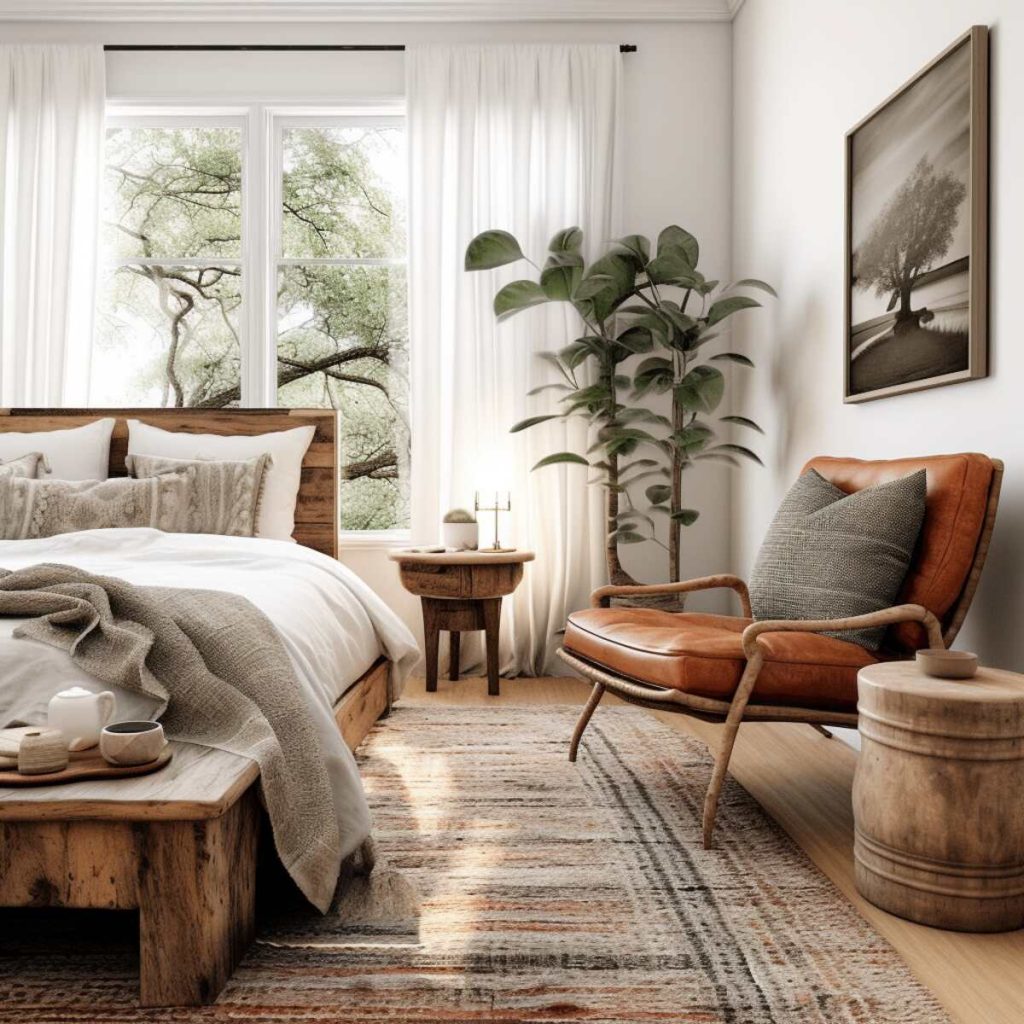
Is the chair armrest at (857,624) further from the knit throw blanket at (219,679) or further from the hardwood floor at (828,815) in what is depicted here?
the knit throw blanket at (219,679)

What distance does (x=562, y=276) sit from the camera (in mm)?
3967

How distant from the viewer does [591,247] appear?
4402 mm

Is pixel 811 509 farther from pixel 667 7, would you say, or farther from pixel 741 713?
pixel 667 7

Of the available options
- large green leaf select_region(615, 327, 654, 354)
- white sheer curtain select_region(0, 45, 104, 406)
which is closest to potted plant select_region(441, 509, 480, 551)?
large green leaf select_region(615, 327, 654, 354)

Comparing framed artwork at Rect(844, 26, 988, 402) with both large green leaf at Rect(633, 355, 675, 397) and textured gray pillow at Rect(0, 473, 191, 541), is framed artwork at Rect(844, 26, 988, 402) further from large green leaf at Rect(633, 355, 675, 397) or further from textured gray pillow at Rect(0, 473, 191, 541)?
textured gray pillow at Rect(0, 473, 191, 541)

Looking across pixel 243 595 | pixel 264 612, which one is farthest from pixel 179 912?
pixel 243 595

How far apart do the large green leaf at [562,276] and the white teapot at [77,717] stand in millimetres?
2710

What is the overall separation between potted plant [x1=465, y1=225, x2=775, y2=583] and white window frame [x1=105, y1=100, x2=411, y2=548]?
1.03 metres

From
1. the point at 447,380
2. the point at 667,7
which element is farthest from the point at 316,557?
the point at 667,7

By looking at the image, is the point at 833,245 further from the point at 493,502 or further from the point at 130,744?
the point at 130,744

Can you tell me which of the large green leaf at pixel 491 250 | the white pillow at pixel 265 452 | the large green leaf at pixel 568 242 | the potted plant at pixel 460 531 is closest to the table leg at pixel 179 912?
the white pillow at pixel 265 452

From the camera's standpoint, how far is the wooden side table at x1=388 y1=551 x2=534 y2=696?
12.9 feet

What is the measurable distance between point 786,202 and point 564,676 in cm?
218

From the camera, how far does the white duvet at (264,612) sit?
1848 millimetres
